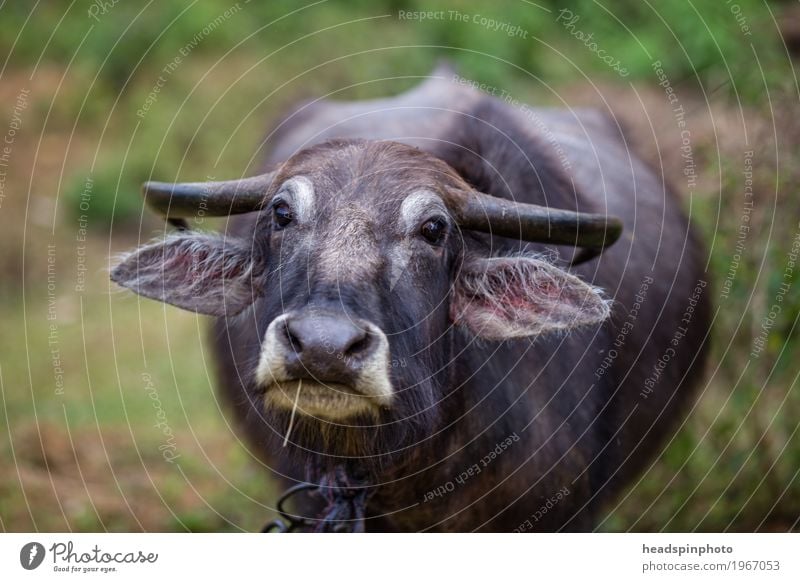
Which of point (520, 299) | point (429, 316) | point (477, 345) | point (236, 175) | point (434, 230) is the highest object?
point (236, 175)

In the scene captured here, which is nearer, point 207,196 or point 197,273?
point 207,196

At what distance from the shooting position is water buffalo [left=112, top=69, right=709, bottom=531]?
12.2 ft

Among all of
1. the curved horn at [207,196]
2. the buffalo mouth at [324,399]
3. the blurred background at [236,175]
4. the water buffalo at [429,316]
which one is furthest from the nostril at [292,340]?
the blurred background at [236,175]

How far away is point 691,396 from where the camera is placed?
6605mm

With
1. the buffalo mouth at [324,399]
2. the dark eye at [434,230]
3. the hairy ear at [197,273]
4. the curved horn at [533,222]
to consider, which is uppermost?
the curved horn at [533,222]

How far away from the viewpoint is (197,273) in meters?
4.41

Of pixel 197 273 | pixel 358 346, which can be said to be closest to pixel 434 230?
pixel 358 346

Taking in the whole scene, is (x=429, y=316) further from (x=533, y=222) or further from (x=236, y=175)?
(x=236, y=175)

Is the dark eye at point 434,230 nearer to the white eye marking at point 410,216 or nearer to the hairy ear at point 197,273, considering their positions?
the white eye marking at point 410,216

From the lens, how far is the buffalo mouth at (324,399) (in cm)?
353

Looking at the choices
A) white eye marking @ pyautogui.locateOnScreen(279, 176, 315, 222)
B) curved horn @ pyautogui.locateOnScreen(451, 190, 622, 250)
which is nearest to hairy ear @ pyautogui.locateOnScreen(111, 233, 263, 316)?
white eye marking @ pyautogui.locateOnScreen(279, 176, 315, 222)

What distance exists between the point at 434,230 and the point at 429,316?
39cm

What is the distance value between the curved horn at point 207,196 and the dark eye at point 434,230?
80 cm
